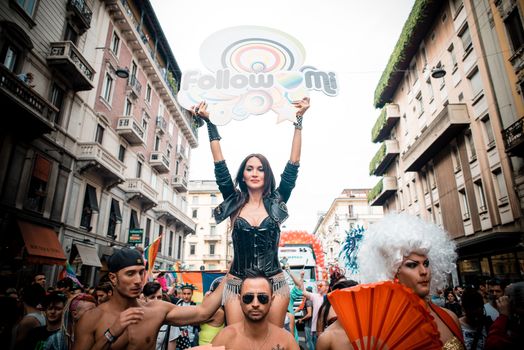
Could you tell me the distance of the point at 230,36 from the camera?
3.62 meters

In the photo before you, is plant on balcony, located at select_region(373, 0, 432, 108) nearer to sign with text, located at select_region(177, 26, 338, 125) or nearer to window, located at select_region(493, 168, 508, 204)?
window, located at select_region(493, 168, 508, 204)

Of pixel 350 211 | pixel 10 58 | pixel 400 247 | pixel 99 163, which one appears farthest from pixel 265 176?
pixel 350 211

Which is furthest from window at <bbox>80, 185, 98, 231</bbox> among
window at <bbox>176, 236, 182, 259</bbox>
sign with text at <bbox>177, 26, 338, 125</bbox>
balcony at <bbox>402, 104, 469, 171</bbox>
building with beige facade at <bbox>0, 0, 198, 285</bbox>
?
balcony at <bbox>402, 104, 469, 171</bbox>

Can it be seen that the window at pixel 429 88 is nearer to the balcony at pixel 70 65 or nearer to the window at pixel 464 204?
the window at pixel 464 204

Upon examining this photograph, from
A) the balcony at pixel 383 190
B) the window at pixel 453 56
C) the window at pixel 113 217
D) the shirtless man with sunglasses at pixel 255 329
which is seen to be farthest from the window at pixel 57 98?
the balcony at pixel 383 190

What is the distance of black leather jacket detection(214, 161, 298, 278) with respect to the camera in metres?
2.58

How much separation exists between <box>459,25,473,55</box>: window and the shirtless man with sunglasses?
19.9m

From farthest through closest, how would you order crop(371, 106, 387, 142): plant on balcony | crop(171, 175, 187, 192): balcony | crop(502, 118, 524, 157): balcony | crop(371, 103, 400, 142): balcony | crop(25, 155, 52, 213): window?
crop(171, 175, 187, 192): balcony, crop(371, 106, 387, 142): plant on balcony, crop(371, 103, 400, 142): balcony, crop(25, 155, 52, 213): window, crop(502, 118, 524, 157): balcony

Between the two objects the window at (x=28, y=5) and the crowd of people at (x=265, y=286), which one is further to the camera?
the window at (x=28, y=5)

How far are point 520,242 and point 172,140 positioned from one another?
30.6 m

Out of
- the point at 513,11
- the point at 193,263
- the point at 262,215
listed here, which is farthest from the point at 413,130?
the point at 193,263

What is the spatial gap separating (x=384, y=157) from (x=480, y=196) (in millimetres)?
13100

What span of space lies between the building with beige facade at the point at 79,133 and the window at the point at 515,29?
656 inches

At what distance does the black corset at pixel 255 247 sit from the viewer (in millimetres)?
2566
